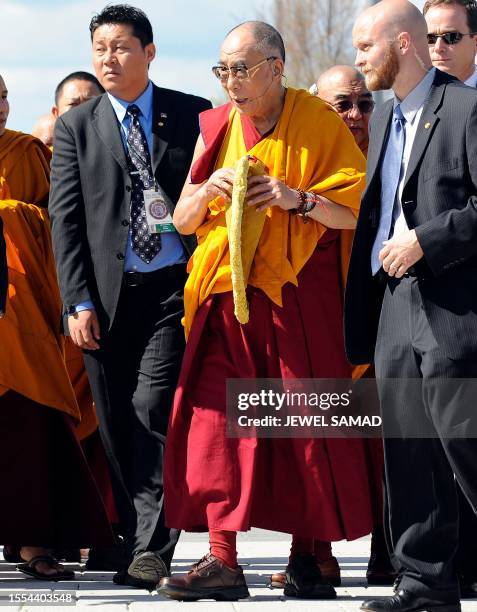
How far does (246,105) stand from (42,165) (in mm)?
1293

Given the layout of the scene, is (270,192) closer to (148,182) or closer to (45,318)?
(148,182)

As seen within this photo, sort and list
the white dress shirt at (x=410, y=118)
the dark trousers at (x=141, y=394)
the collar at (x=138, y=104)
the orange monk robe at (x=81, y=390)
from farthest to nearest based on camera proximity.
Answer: the orange monk robe at (x=81, y=390) → the collar at (x=138, y=104) → the dark trousers at (x=141, y=394) → the white dress shirt at (x=410, y=118)

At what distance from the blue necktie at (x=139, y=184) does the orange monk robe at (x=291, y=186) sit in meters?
0.47

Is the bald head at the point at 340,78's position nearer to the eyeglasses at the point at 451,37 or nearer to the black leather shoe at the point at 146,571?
the eyeglasses at the point at 451,37

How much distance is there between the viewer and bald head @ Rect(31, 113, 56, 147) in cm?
830

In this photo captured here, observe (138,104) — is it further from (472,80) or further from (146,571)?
(146,571)

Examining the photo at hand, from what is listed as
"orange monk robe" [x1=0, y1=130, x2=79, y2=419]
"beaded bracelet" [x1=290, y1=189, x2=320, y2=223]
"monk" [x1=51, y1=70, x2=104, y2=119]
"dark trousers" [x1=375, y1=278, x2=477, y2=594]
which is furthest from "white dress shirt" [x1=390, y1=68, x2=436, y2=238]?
"monk" [x1=51, y1=70, x2=104, y2=119]

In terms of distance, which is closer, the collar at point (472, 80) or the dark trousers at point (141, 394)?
the dark trousers at point (141, 394)

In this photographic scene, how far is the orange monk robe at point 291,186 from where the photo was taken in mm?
5883

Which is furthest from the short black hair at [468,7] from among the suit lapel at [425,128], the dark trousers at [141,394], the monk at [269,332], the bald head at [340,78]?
the dark trousers at [141,394]

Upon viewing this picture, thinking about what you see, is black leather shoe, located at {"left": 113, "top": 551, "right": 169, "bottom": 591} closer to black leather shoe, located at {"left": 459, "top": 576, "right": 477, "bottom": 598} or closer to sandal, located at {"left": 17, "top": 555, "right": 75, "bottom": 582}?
sandal, located at {"left": 17, "top": 555, "right": 75, "bottom": 582}

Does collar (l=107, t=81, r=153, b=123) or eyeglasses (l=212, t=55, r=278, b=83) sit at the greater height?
eyeglasses (l=212, t=55, r=278, b=83)

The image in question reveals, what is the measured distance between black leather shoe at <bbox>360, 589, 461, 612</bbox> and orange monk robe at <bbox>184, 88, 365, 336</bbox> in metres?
1.21

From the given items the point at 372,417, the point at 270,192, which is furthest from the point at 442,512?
the point at 270,192
